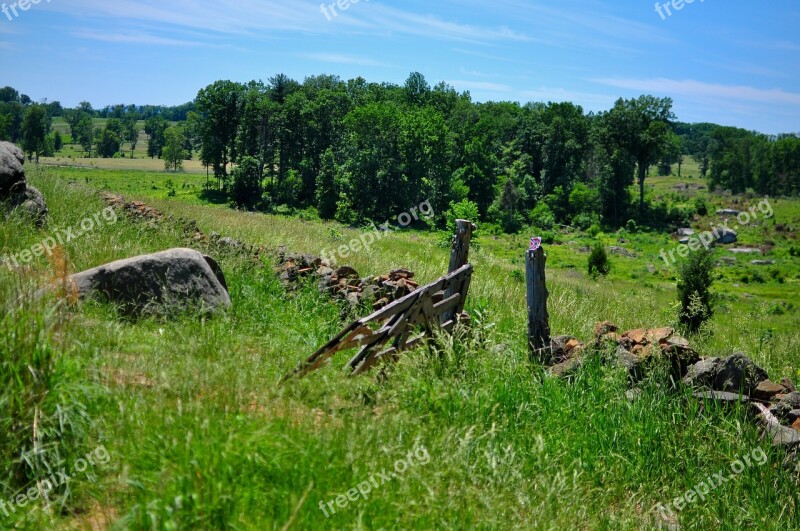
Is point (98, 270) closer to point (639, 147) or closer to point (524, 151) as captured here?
point (639, 147)

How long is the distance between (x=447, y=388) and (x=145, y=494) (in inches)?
102

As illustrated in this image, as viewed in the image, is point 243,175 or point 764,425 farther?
point 243,175

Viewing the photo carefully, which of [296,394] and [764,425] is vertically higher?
[296,394]

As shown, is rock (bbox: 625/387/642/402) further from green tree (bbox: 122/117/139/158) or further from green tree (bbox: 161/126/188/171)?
green tree (bbox: 122/117/139/158)

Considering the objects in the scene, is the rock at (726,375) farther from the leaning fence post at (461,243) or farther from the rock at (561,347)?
the leaning fence post at (461,243)

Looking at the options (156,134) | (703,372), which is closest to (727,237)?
(703,372)

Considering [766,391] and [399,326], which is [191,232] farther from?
[766,391]

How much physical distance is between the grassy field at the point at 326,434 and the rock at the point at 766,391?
100cm

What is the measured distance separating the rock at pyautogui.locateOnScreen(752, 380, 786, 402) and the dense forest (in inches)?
2371

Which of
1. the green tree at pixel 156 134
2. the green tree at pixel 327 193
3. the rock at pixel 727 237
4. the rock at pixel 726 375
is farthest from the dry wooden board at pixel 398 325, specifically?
the green tree at pixel 156 134

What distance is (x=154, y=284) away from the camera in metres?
6.91

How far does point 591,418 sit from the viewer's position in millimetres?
5676

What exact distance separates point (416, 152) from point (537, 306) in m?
65.3

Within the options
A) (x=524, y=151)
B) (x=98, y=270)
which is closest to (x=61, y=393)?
(x=98, y=270)
